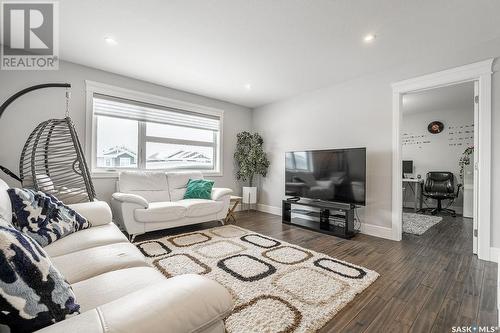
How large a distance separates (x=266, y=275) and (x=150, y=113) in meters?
3.21

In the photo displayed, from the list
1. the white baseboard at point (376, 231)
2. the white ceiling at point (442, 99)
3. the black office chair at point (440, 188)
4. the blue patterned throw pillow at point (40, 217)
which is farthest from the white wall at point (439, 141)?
the blue patterned throw pillow at point (40, 217)

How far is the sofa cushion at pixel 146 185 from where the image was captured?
332 centimetres

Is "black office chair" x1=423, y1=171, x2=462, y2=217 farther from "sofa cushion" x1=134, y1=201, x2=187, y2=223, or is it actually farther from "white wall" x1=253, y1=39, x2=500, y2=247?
"sofa cushion" x1=134, y1=201, x2=187, y2=223

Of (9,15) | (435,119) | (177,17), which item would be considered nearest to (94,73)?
(9,15)

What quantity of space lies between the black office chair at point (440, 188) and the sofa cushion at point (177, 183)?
5.15 meters

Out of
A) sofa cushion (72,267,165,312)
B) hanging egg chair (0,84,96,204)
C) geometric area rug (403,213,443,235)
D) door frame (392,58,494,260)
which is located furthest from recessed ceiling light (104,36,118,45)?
geometric area rug (403,213,443,235)

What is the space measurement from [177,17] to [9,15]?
5.25 feet

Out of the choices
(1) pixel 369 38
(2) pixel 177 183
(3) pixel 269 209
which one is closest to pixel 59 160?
(2) pixel 177 183

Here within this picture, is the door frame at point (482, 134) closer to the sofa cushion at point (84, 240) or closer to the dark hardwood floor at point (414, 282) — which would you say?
the dark hardwood floor at point (414, 282)

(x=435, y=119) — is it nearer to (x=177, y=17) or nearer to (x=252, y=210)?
(x=252, y=210)

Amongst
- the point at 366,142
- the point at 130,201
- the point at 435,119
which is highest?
the point at 435,119

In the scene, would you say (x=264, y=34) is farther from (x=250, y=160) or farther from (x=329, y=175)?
(x=250, y=160)

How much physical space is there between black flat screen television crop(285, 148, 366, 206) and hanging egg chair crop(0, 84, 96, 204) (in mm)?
2932

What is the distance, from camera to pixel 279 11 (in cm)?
202
